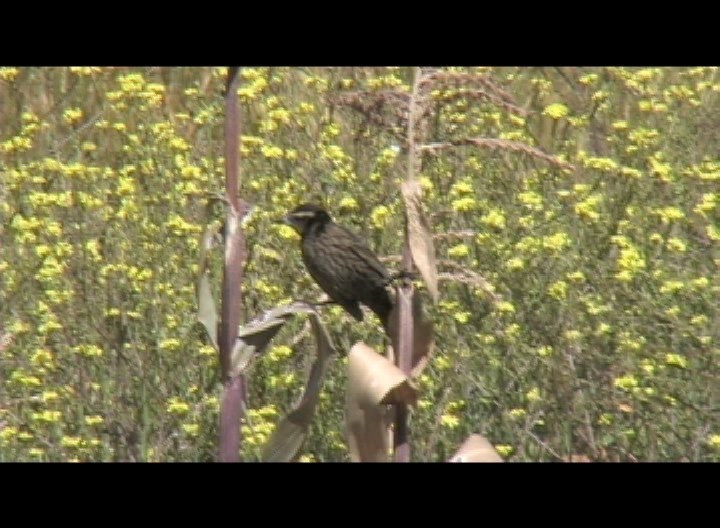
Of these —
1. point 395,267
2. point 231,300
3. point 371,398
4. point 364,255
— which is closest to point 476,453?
point 371,398

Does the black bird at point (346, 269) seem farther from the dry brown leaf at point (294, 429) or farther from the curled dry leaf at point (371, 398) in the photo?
the curled dry leaf at point (371, 398)

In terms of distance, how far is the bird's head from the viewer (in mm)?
4363

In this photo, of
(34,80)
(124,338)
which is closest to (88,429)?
(124,338)

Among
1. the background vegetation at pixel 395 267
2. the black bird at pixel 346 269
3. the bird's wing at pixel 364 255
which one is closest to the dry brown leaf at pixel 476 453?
the background vegetation at pixel 395 267

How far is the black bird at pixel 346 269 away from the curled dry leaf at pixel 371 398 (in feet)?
4.51

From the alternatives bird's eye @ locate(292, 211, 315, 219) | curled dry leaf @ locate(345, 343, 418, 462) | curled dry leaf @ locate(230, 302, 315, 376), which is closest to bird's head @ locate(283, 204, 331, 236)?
bird's eye @ locate(292, 211, 315, 219)

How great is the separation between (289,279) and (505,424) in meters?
1.05

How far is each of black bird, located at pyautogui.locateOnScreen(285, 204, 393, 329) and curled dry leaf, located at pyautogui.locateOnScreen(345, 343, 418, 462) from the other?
1374mm

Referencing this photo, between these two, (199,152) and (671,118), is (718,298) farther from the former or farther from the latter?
(199,152)

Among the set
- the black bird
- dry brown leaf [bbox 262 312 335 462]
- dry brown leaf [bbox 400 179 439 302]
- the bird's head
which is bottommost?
dry brown leaf [bbox 262 312 335 462]

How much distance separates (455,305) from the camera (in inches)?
180

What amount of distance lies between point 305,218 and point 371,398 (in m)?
2.09

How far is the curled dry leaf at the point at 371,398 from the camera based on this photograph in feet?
7.71

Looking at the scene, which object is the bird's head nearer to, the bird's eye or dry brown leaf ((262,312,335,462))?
the bird's eye
